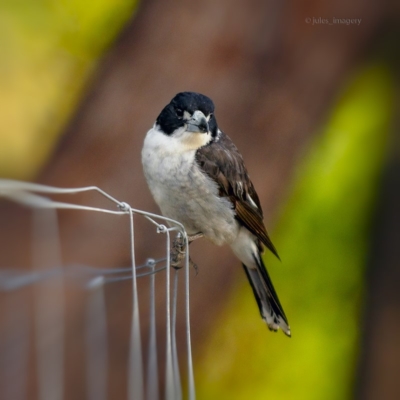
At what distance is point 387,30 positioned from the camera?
7.85ft

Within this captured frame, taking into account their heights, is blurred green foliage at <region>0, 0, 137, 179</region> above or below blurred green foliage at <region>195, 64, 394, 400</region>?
above

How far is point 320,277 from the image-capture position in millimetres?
2387

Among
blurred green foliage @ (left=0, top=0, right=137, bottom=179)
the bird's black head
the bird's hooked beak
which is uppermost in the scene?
blurred green foliage @ (left=0, top=0, right=137, bottom=179)

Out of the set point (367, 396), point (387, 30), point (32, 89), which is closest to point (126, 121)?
point (32, 89)

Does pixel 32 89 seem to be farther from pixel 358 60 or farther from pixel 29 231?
pixel 358 60

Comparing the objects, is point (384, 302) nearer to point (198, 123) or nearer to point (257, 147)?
point (257, 147)

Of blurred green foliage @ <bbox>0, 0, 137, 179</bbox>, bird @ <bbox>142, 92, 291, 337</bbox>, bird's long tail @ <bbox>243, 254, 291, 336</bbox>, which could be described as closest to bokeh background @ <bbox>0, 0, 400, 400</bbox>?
blurred green foliage @ <bbox>0, 0, 137, 179</bbox>

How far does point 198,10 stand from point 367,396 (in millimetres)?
1463

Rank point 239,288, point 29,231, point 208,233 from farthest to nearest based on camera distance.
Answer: point 239,288 → point 29,231 → point 208,233

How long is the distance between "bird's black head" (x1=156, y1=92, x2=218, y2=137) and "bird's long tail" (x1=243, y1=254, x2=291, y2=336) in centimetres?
50

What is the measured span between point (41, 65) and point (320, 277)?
1.17 meters

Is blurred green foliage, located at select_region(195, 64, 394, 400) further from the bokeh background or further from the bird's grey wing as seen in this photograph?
the bird's grey wing

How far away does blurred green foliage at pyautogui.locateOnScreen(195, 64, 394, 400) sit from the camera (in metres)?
2.33

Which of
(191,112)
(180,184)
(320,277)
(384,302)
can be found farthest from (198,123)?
(384,302)
